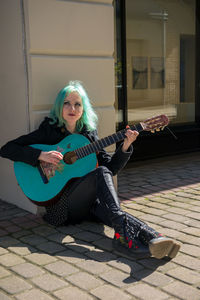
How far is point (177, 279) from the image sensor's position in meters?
2.52

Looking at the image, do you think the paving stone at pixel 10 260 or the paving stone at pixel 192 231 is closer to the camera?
the paving stone at pixel 10 260

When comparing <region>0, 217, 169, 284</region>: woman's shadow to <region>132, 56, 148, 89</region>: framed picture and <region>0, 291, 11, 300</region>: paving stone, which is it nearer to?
<region>0, 291, 11, 300</region>: paving stone

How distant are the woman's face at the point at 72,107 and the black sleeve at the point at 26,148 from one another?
225 mm

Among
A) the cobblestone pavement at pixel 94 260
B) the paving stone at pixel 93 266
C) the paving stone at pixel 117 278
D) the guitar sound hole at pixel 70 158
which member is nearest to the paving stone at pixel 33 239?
the cobblestone pavement at pixel 94 260

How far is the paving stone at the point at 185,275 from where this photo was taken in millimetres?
2504

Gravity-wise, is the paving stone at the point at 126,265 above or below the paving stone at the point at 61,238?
below

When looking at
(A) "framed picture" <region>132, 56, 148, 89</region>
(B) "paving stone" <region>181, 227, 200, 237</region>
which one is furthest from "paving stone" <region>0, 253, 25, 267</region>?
(A) "framed picture" <region>132, 56, 148, 89</region>

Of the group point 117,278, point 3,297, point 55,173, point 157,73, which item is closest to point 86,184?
point 55,173

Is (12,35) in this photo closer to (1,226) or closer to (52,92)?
(52,92)

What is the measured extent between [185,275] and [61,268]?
79cm

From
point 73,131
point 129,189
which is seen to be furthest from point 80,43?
point 129,189

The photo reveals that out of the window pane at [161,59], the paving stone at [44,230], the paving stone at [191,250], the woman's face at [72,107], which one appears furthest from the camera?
the window pane at [161,59]

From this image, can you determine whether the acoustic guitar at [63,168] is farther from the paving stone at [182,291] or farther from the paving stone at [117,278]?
the paving stone at [182,291]

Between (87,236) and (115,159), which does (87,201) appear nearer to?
(87,236)
